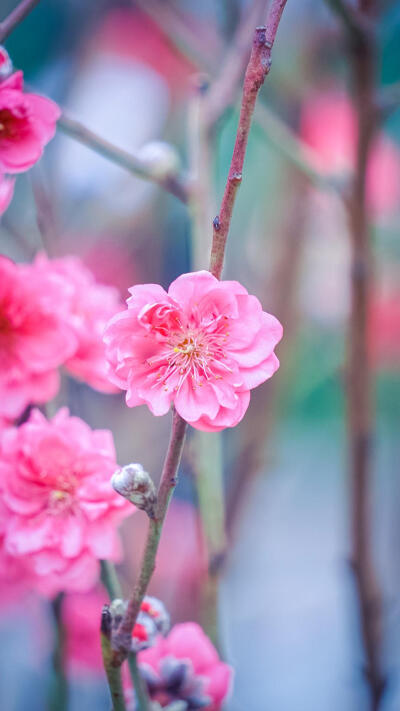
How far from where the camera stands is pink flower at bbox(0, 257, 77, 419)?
378 millimetres

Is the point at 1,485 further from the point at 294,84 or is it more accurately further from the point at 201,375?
the point at 294,84

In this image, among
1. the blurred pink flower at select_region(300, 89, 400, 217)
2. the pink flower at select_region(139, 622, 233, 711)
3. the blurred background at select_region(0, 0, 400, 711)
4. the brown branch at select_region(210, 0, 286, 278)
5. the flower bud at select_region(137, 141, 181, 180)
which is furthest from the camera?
the blurred pink flower at select_region(300, 89, 400, 217)

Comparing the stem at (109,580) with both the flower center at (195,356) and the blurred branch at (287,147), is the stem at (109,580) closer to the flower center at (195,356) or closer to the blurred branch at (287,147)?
the flower center at (195,356)

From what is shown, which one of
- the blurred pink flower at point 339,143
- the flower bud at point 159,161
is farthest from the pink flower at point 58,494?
the blurred pink flower at point 339,143

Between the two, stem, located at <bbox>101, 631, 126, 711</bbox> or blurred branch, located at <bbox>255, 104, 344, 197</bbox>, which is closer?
stem, located at <bbox>101, 631, 126, 711</bbox>

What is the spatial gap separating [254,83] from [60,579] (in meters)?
0.26

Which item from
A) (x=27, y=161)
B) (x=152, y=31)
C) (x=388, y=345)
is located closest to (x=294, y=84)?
(x=152, y=31)

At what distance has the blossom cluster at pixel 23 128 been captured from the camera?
1.07 ft

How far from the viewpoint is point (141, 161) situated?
49 centimetres

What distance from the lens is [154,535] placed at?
0.91 ft

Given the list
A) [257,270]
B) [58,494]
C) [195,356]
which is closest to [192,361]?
[195,356]

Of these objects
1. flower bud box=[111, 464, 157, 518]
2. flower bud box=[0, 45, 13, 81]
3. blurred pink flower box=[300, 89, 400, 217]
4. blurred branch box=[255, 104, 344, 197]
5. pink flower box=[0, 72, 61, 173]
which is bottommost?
flower bud box=[111, 464, 157, 518]

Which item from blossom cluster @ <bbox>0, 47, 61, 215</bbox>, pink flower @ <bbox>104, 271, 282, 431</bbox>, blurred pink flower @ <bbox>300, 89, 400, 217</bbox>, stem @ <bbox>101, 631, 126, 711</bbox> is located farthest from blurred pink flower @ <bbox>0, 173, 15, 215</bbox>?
blurred pink flower @ <bbox>300, 89, 400, 217</bbox>

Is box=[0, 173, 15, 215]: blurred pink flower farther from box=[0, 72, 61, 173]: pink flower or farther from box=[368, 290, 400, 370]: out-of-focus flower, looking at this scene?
box=[368, 290, 400, 370]: out-of-focus flower
